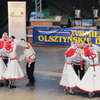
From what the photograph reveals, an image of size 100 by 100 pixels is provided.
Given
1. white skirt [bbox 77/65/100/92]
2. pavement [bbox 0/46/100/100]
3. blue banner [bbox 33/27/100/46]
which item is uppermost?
blue banner [bbox 33/27/100/46]

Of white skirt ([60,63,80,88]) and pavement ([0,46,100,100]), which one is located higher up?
white skirt ([60,63,80,88])

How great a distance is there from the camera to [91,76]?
9.13 metres

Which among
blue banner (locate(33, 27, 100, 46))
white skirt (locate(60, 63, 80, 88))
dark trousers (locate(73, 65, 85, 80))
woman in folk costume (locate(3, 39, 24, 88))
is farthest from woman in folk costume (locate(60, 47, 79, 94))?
blue banner (locate(33, 27, 100, 46))

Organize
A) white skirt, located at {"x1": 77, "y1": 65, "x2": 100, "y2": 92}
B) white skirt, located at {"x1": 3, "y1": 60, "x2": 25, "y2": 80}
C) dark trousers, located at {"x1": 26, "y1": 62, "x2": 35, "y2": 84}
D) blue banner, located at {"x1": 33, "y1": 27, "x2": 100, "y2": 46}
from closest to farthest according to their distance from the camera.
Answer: white skirt, located at {"x1": 77, "y1": 65, "x2": 100, "y2": 92} < white skirt, located at {"x1": 3, "y1": 60, "x2": 25, "y2": 80} < dark trousers, located at {"x1": 26, "y1": 62, "x2": 35, "y2": 84} < blue banner, located at {"x1": 33, "y1": 27, "x2": 100, "y2": 46}

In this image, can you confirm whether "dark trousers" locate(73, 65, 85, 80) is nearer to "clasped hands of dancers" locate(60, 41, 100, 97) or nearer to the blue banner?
"clasped hands of dancers" locate(60, 41, 100, 97)

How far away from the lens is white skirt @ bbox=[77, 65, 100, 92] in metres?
9.12

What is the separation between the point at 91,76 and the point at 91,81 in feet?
0.43

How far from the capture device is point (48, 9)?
27.6m

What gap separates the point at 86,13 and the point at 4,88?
56.2ft

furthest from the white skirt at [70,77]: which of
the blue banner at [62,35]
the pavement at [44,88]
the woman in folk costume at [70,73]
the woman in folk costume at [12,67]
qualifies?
the blue banner at [62,35]

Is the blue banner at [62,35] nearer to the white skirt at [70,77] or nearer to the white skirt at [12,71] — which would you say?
the white skirt at [12,71]

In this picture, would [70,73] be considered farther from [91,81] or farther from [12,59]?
[12,59]

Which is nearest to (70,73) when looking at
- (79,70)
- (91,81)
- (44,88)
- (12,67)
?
(79,70)

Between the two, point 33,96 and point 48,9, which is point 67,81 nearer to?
point 33,96
